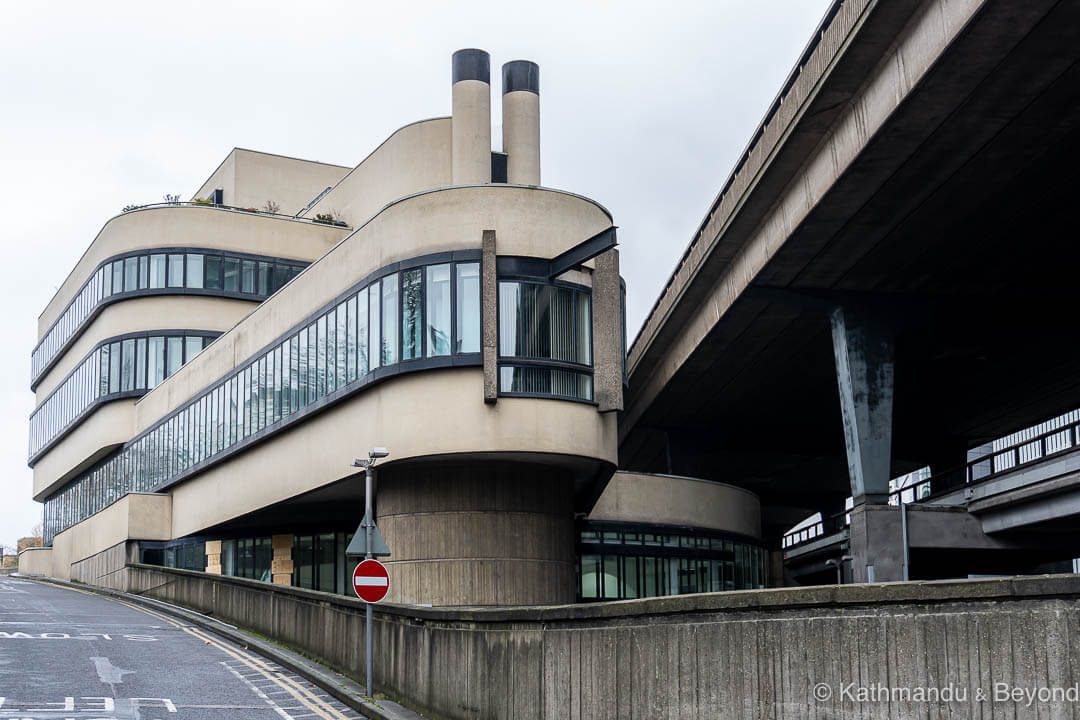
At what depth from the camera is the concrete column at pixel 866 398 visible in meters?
37.4

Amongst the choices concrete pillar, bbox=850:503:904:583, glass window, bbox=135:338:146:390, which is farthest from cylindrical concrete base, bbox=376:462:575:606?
glass window, bbox=135:338:146:390

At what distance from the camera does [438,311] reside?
96.7 ft

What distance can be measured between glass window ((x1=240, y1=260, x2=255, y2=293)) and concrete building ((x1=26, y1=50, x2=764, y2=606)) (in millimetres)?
90

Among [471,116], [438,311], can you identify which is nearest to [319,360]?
[438,311]

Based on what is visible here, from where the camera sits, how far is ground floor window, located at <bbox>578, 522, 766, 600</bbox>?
37.5 m

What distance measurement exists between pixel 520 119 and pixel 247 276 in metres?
18.1

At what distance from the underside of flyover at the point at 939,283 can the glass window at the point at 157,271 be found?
68.1ft

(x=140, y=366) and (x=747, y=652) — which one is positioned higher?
(x=140, y=366)

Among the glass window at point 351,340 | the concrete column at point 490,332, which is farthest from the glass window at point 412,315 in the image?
the glass window at point 351,340

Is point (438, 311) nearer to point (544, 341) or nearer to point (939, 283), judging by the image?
point (544, 341)

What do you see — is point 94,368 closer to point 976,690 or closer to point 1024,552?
point 1024,552

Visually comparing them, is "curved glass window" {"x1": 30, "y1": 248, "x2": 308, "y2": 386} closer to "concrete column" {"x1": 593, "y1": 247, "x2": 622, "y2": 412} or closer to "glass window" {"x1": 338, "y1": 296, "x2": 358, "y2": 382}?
"glass window" {"x1": 338, "y1": 296, "x2": 358, "y2": 382}

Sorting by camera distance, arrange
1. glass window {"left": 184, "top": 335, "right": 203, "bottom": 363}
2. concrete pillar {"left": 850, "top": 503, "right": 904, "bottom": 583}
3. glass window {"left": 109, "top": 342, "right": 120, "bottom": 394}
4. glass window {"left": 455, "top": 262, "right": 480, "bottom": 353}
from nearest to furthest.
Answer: glass window {"left": 455, "top": 262, "right": 480, "bottom": 353} < concrete pillar {"left": 850, "top": 503, "right": 904, "bottom": 583} < glass window {"left": 184, "top": 335, "right": 203, "bottom": 363} < glass window {"left": 109, "top": 342, "right": 120, "bottom": 394}

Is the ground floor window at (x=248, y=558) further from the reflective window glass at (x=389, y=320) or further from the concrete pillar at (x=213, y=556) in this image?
the reflective window glass at (x=389, y=320)
